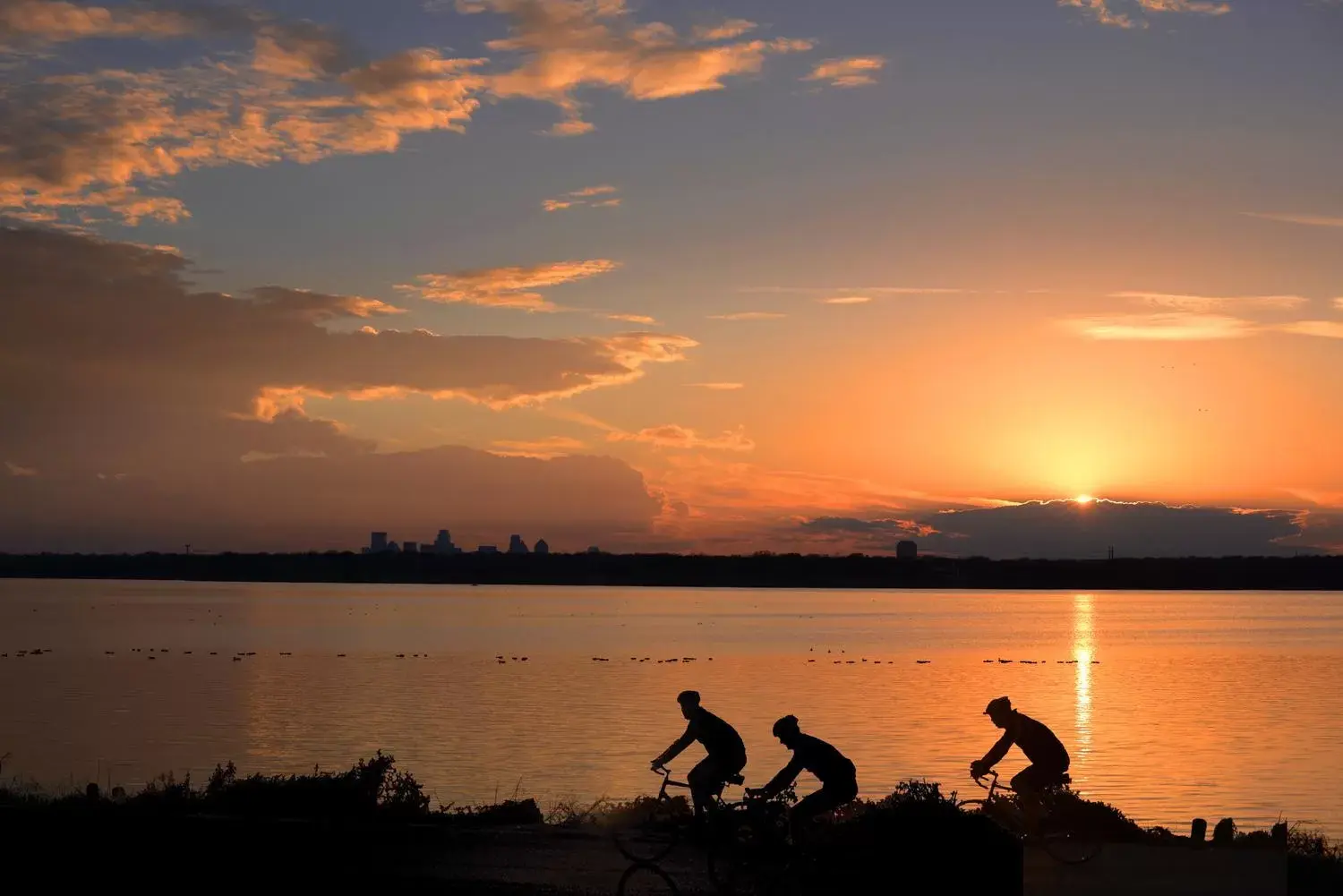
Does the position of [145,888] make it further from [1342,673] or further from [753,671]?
[1342,673]

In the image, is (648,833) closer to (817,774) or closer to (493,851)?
(817,774)

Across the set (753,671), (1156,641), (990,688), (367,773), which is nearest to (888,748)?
(367,773)

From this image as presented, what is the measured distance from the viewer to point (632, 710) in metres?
68.8

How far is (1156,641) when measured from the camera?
15912 cm

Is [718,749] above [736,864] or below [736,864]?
above

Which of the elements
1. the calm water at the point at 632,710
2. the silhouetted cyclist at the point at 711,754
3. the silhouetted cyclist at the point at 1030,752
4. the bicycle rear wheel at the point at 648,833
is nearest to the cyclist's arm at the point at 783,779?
the silhouetted cyclist at the point at 711,754

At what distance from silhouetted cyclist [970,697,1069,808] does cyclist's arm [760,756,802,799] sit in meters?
3.50

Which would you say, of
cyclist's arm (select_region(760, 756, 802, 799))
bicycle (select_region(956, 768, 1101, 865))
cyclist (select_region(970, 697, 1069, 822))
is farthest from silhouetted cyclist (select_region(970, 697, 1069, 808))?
cyclist's arm (select_region(760, 756, 802, 799))

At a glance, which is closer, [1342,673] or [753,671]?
[753,671]

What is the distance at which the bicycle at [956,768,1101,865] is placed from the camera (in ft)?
68.9

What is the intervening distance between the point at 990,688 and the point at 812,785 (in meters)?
51.1

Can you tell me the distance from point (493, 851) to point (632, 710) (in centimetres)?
4631

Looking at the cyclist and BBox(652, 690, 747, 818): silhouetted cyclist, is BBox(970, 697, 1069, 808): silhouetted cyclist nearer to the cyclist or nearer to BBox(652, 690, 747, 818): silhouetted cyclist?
the cyclist

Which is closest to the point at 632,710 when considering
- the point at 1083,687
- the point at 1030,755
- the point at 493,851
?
the point at 1083,687
